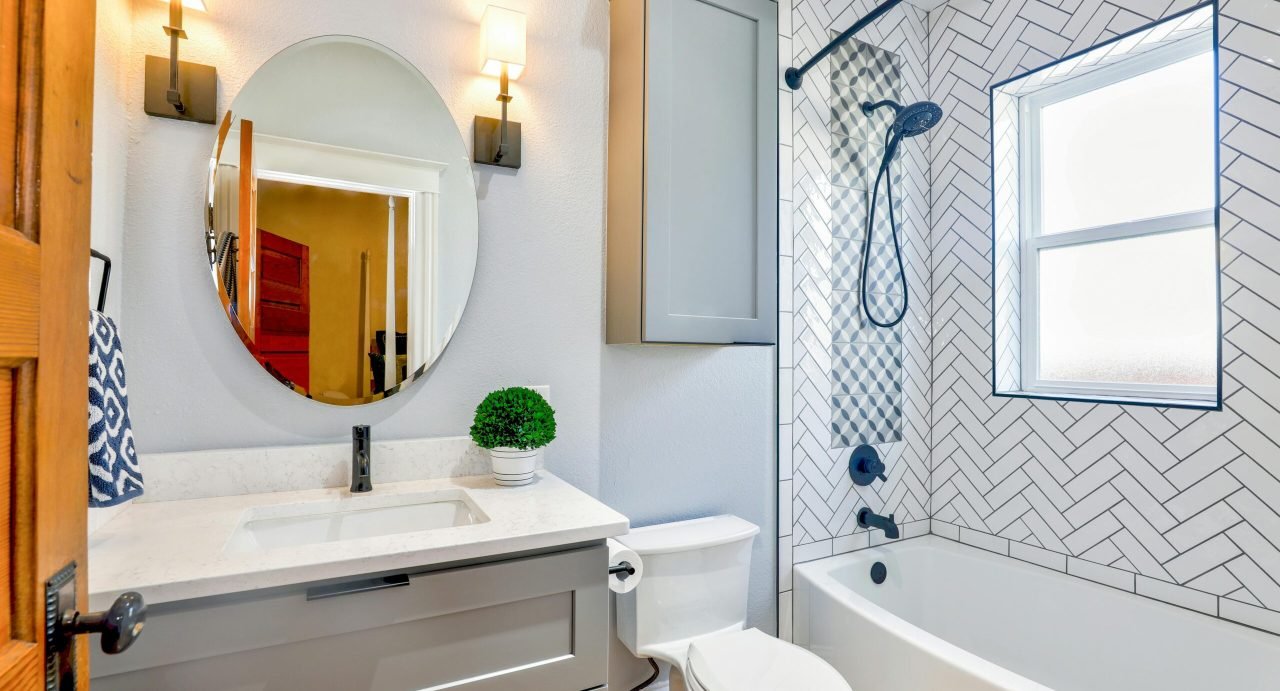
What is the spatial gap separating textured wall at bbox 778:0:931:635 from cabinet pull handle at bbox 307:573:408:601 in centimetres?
140

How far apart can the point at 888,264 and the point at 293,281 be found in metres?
2.02

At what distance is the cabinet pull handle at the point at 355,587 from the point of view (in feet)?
3.22

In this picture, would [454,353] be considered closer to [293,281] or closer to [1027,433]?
[293,281]

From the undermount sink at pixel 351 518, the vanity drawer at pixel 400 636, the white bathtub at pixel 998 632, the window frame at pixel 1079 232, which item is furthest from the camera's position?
the window frame at pixel 1079 232

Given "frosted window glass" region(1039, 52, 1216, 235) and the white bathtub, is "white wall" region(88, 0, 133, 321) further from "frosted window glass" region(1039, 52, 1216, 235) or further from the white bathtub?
"frosted window glass" region(1039, 52, 1216, 235)

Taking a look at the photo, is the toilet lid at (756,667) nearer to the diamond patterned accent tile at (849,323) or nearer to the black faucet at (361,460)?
the black faucet at (361,460)

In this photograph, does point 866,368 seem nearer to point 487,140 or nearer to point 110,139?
point 487,140

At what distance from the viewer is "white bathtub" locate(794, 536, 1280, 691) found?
5.21ft

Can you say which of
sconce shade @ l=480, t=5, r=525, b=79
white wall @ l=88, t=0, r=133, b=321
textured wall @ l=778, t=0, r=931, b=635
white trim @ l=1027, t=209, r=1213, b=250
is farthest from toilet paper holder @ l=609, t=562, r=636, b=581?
white trim @ l=1027, t=209, r=1213, b=250

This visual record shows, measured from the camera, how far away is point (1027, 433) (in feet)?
7.07

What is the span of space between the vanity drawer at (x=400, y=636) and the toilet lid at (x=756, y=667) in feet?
1.28

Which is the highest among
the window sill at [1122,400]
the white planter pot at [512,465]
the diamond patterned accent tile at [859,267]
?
the diamond patterned accent tile at [859,267]

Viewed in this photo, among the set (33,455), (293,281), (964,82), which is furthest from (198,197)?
(964,82)

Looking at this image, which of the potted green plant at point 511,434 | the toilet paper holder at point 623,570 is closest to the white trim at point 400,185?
the potted green plant at point 511,434
